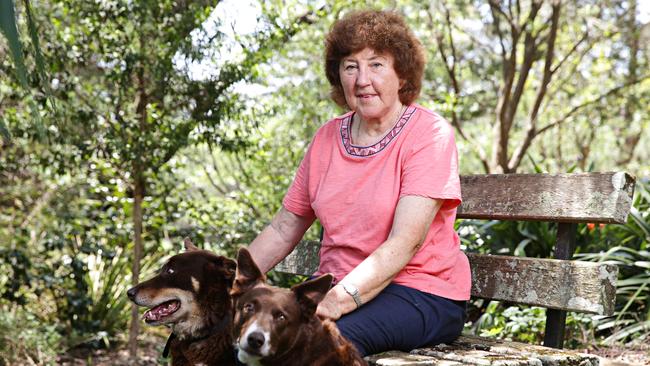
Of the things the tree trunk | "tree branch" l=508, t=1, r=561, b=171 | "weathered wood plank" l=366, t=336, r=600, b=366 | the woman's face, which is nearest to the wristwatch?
"weathered wood plank" l=366, t=336, r=600, b=366

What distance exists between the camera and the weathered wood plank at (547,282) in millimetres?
3205

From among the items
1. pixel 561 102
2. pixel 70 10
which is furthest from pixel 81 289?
pixel 561 102

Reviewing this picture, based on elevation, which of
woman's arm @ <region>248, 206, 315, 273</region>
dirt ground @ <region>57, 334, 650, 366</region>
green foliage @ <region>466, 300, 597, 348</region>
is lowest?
dirt ground @ <region>57, 334, 650, 366</region>

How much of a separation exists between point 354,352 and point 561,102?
17.9 m

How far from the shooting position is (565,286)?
331cm

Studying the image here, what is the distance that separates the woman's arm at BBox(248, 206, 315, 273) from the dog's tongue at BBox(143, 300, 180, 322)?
0.66 metres

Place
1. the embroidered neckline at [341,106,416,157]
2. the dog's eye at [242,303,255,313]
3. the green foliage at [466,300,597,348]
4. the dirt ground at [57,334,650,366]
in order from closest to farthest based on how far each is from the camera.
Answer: the dog's eye at [242,303,255,313] → the embroidered neckline at [341,106,416,157] → the green foliage at [466,300,597,348] → the dirt ground at [57,334,650,366]

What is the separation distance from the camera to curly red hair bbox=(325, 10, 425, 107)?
3211mm

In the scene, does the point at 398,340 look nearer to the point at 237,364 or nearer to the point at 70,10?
the point at 237,364

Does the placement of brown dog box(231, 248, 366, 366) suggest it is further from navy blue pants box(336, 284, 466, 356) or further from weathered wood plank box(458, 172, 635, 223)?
weathered wood plank box(458, 172, 635, 223)

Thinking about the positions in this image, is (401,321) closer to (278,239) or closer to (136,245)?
(278,239)

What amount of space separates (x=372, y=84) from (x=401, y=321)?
3.37ft

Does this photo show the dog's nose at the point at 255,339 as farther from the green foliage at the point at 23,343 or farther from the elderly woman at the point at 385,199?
the green foliage at the point at 23,343

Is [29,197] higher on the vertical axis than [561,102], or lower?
lower
